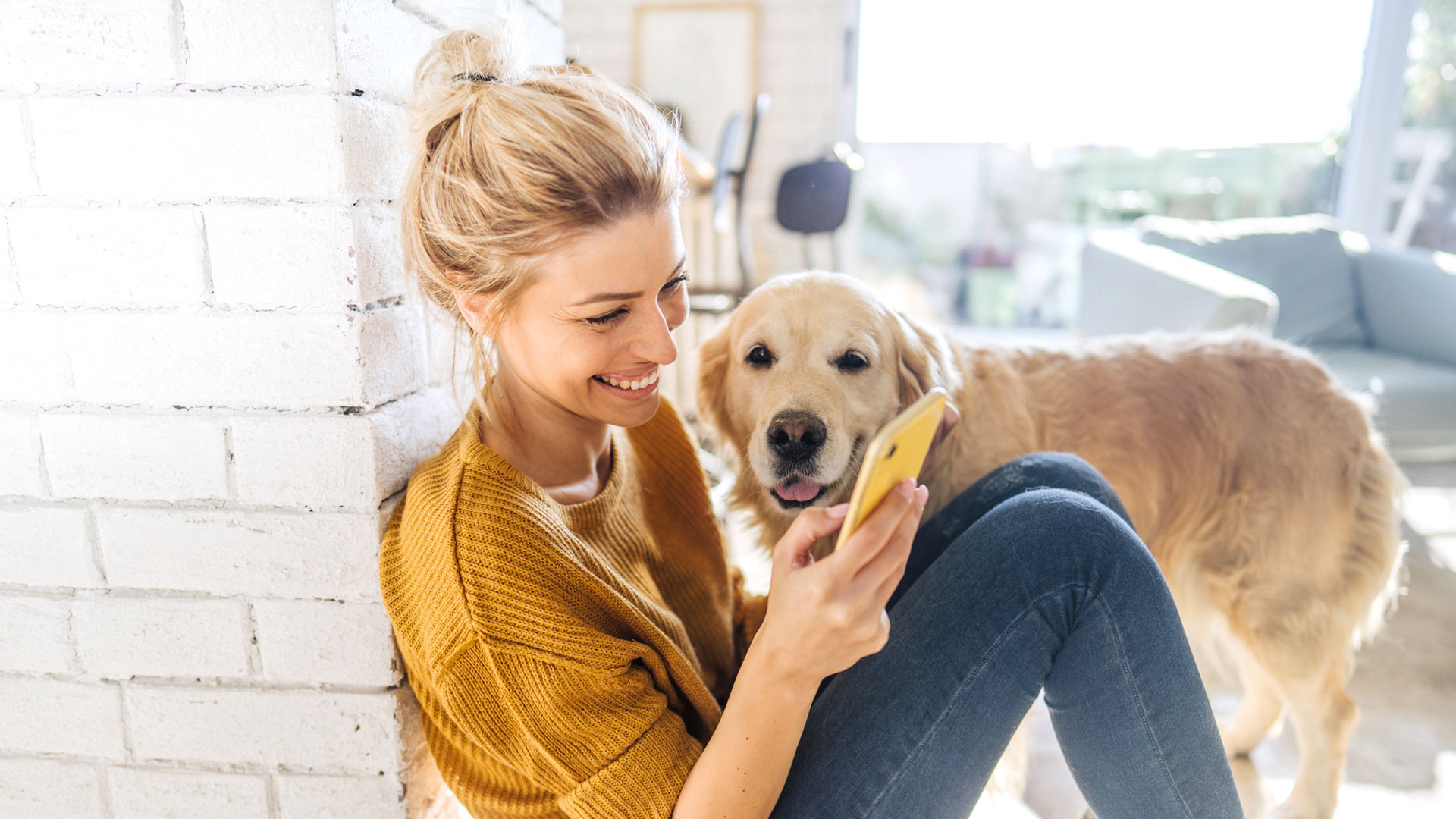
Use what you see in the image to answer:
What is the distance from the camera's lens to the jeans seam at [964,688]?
85cm

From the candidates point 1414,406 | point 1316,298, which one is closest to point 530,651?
point 1414,406

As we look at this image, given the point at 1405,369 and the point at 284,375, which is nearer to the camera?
the point at 284,375

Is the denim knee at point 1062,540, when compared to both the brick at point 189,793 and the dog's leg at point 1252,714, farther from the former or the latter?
the dog's leg at point 1252,714

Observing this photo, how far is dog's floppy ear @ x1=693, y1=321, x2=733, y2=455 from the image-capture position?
62.1 inches

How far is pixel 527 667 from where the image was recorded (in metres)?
0.77

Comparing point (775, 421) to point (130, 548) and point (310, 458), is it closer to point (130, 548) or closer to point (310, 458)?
point (310, 458)

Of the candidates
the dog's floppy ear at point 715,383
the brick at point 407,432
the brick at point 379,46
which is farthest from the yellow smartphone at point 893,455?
the dog's floppy ear at point 715,383

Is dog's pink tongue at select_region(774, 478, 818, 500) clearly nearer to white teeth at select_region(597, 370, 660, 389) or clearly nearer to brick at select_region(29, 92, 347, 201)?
white teeth at select_region(597, 370, 660, 389)

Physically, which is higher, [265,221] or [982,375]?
[265,221]

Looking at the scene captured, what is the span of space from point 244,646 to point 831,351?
91cm

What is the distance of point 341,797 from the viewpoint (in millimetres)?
990

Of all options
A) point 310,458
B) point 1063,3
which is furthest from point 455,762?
point 1063,3

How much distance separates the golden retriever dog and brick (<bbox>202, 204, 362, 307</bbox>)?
727mm

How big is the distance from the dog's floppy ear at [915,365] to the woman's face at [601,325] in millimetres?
600
